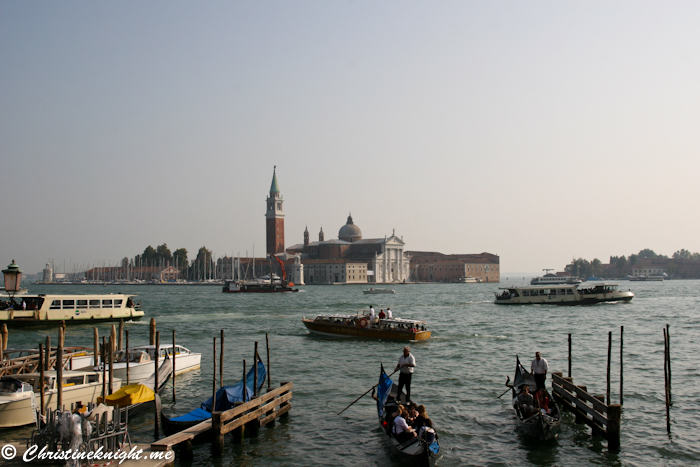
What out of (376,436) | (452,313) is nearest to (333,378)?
(376,436)

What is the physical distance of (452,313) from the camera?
4225 centimetres

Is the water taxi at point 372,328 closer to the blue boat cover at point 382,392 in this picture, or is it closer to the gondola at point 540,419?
the blue boat cover at point 382,392

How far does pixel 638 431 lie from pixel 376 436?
4.61 meters

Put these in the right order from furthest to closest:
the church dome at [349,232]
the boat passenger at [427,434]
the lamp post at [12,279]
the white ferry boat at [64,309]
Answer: the church dome at [349,232] < the white ferry boat at [64,309] < the lamp post at [12,279] < the boat passenger at [427,434]

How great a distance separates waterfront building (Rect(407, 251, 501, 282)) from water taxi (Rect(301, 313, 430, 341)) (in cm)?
11462

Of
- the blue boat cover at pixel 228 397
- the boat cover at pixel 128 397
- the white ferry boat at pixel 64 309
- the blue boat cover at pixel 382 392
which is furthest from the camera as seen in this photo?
the white ferry boat at pixel 64 309

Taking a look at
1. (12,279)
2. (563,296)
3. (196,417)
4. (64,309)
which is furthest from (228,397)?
(563,296)

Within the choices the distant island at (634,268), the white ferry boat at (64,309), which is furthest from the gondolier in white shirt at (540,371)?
the distant island at (634,268)

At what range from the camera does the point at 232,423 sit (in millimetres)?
10438

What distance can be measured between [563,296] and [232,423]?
44256 millimetres

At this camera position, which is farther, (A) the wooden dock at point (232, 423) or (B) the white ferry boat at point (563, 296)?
(B) the white ferry boat at point (563, 296)

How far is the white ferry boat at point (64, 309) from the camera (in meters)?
30.7

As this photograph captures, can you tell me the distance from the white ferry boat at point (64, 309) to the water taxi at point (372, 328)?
12834 millimetres

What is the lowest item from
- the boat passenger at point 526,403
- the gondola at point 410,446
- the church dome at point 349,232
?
the gondola at point 410,446
